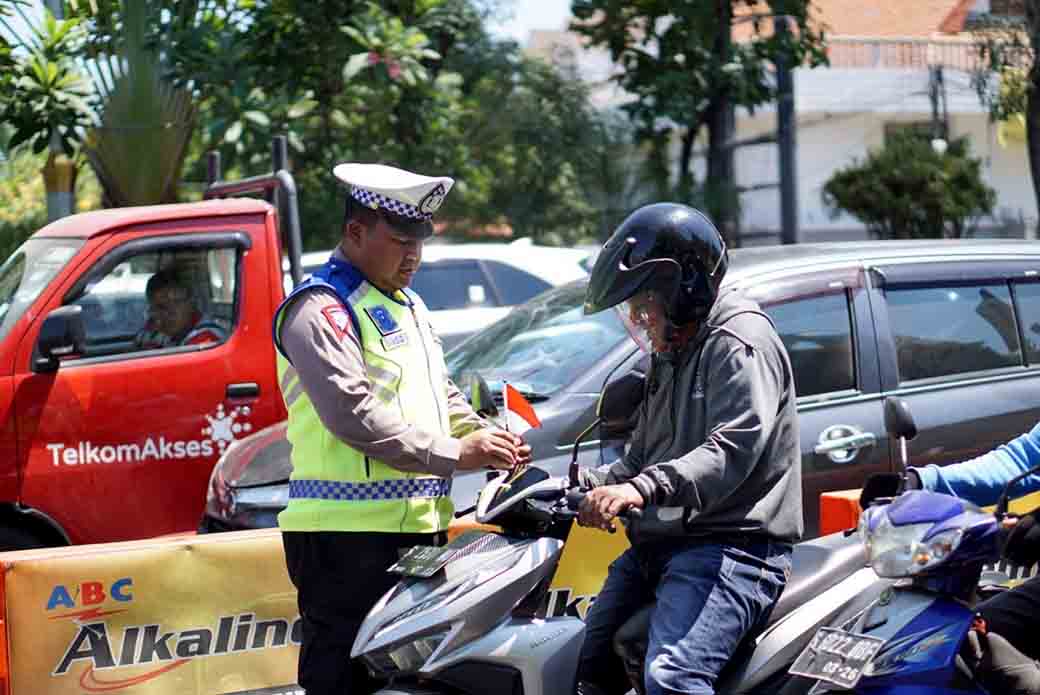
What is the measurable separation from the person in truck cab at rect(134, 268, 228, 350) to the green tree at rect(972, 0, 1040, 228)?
11629 mm

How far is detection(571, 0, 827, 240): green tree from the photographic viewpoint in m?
14.8

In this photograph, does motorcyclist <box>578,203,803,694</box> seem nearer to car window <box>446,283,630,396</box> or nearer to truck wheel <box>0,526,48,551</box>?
car window <box>446,283,630,396</box>

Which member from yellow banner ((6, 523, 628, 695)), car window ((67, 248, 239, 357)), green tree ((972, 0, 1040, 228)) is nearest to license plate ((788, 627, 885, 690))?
yellow banner ((6, 523, 628, 695))

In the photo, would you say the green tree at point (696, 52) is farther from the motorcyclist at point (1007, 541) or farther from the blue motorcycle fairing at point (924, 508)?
the blue motorcycle fairing at point (924, 508)

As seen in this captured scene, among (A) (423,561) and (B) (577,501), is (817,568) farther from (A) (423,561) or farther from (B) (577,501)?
(A) (423,561)

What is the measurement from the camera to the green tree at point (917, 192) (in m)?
25.6

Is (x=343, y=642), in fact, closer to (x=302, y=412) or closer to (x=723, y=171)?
(x=302, y=412)

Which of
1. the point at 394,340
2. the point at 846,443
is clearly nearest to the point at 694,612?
the point at 394,340

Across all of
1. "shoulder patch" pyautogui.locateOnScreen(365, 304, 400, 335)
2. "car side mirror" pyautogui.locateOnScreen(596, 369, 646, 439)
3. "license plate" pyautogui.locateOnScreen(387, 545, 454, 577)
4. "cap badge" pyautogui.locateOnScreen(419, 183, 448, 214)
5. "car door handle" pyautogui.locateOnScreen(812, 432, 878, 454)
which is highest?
"cap badge" pyautogui.locateOnScreen(419, 183, 448, 214)

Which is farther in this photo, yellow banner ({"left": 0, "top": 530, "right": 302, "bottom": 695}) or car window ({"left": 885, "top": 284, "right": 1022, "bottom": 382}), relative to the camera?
car window ({"left": 885, "top": 284, "right": 1022, "bottom": 382})

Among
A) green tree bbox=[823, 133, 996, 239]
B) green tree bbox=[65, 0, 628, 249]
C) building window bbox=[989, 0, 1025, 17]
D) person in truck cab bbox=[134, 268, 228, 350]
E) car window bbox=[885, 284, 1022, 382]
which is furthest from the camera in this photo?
green tree bbox=[823, 133, 996, 239]

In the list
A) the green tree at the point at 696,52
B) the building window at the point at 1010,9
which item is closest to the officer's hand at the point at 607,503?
the green tree at the point at 696,52

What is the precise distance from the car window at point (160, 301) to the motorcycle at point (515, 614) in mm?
3486

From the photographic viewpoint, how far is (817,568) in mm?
3654
